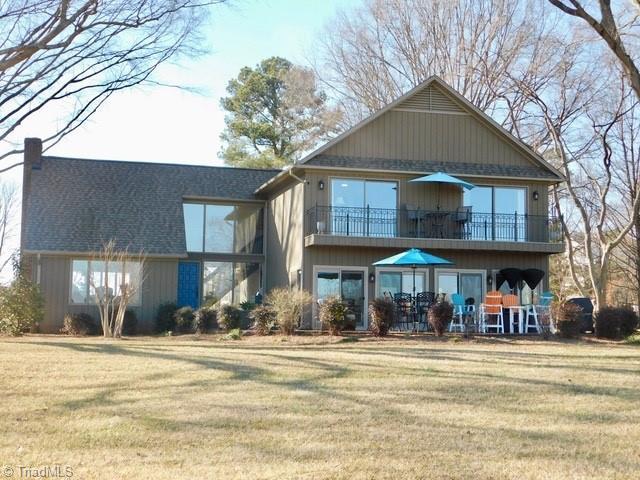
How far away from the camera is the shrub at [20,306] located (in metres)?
21.9

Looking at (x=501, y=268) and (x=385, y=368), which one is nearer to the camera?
Answer: (x=385, y=368)

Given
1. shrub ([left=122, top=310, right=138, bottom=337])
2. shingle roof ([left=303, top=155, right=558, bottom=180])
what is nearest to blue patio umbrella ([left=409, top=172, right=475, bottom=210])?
shingle roof ([left=303, top=155, right=558, bottom=180])

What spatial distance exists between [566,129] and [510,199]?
31.7 feet

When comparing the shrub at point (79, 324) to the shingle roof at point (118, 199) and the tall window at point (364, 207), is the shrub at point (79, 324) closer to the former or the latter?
the shingle roof at point (118, 199)

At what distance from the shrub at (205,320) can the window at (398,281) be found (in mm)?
4686

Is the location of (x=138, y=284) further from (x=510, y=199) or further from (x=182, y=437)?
(x=182, y=437)

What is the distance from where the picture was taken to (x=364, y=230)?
23.5 m

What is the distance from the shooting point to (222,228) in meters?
27.5

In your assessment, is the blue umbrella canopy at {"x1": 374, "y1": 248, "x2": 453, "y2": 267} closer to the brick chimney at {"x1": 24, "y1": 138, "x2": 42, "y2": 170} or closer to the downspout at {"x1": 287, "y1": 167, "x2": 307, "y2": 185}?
the downspout at {"x1": 287, "y1": 167, "x2": 307, "y2": 185}

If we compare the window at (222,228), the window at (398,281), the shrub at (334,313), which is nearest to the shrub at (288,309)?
the shrub at (334,313)

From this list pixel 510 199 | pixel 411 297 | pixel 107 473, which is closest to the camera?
pixel 107 473

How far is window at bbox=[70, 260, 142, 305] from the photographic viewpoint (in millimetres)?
25000

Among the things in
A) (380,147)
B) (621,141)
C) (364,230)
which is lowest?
(364,230)

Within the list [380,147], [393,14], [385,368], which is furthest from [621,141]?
[385,368]
